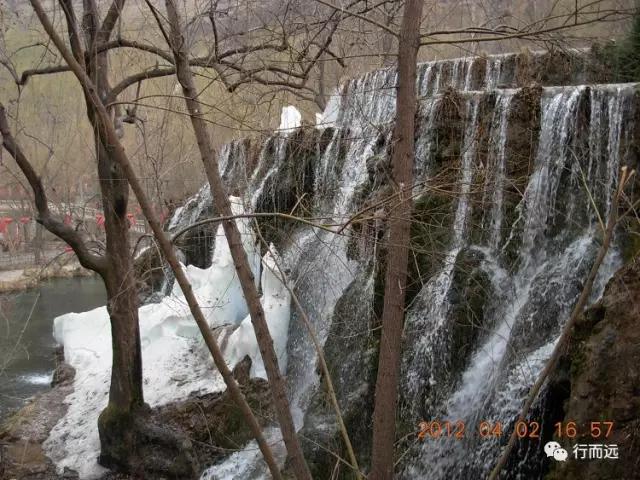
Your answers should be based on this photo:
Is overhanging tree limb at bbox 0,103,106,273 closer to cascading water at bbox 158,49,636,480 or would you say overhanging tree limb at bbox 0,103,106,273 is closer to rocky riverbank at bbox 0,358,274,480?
rocky riverbank at bbox 0,358,274,480

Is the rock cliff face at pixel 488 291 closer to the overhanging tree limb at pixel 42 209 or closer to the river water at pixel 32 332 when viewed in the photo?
the overhanging tree limb at pixel 42 209

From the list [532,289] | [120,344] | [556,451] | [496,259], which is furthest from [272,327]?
[556,451]

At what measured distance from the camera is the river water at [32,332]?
919 cm

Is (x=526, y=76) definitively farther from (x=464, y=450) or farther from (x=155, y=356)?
(x=155, y=356)

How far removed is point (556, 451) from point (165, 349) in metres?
6.82

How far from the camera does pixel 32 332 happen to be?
560 inches

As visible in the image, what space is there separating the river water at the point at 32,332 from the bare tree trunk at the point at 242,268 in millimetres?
2219

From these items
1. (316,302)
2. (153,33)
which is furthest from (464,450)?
(153,33)

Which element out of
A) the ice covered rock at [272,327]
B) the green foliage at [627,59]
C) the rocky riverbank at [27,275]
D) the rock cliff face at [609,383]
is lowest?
the rocky riverbank at [27,275]

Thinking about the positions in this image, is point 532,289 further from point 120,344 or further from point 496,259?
point 120,344

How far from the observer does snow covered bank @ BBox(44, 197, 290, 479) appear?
24.8ft

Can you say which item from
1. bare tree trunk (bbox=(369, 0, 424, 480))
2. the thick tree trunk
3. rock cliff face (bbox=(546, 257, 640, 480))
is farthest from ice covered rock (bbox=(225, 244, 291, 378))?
bare tree trunk (bbox=(369, 0, 424, 480))

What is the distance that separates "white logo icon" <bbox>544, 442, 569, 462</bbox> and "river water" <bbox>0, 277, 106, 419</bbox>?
427 cm

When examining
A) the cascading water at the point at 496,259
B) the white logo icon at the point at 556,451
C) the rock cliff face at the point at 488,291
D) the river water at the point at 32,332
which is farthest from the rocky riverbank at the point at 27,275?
the white logo icon at the point at 556,451
